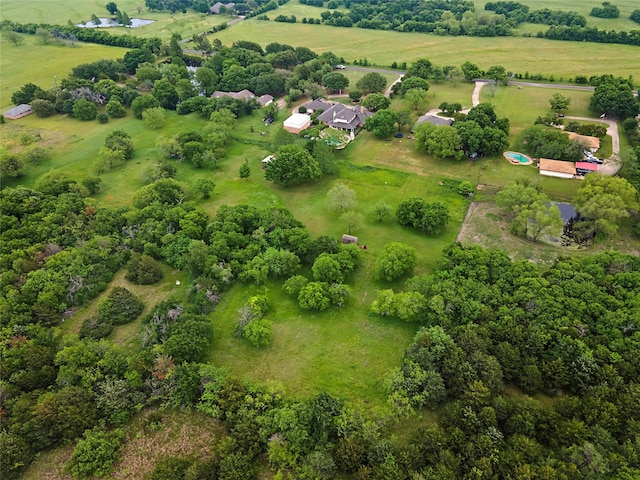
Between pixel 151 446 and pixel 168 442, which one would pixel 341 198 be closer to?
pixel 168 442

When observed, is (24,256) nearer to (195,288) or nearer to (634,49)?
(195,288)

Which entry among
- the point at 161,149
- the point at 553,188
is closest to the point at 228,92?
the point at 161,149

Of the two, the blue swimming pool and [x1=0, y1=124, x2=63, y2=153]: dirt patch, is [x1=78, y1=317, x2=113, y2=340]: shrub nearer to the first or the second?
[x1=0, y1=124, x2=63, y2=153]: dirt patch

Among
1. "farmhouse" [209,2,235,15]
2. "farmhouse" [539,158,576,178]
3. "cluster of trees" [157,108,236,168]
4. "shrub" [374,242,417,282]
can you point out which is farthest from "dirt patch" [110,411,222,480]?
"farmhouse" [209,2,235,15]

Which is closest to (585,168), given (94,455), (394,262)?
(394,262)

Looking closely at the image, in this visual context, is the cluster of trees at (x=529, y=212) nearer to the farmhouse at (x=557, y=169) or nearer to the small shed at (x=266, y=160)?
the farmhouse at (x=557, y=169)
